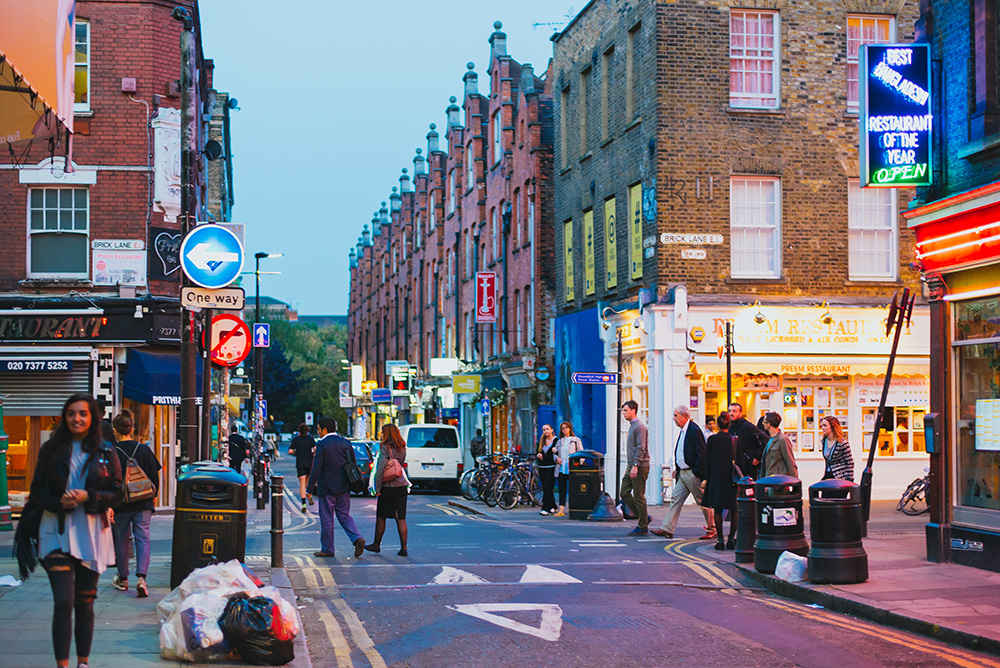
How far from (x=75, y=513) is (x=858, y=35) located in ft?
77.9

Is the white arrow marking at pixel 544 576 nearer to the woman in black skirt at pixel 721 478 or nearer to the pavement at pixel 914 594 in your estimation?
the pavement at pixel 914 594

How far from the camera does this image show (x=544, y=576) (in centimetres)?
1347

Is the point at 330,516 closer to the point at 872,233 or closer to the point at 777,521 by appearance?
the point at 777,521

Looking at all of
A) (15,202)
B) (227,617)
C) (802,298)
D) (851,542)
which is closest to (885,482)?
(802,298)

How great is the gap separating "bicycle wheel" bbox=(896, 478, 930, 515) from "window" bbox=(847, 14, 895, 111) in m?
9.20

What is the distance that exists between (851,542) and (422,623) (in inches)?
189

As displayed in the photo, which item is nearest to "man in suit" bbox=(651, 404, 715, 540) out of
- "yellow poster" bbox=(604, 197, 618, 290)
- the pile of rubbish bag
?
the pile of rubbish bag


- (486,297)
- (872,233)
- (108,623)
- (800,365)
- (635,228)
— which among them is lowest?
(108,623)

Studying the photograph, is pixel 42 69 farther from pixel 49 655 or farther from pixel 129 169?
pixel 129 169

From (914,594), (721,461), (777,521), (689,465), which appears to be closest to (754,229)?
(689,465)

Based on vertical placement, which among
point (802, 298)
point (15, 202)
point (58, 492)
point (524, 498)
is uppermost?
point (15, 202)

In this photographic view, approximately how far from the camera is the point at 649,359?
85.8 feet

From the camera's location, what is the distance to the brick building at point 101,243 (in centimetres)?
2256

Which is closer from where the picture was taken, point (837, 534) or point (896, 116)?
point (837, 534)
